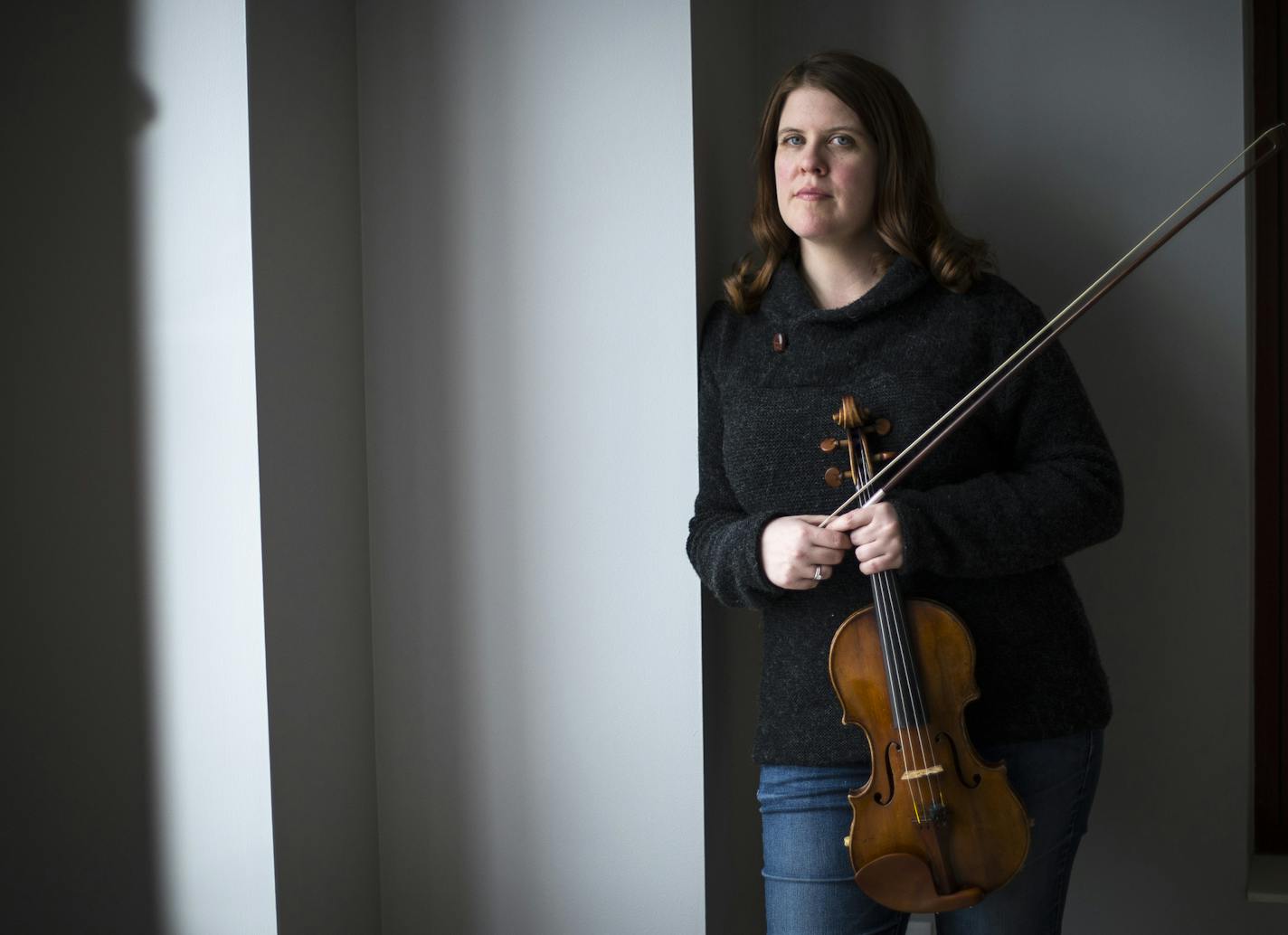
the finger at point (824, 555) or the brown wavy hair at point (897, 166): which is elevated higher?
the brown wavy hair at point (897, 166)

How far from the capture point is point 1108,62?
72.6 inches

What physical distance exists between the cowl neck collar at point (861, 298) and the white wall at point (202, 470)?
71 cm

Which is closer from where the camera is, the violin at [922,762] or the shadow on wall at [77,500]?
the violin at [922,762]

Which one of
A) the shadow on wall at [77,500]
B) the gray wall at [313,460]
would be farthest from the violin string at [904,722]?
the shadow on wall at [77,500]

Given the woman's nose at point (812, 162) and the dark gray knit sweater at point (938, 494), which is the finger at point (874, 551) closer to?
the dark gray knit sweater at point (938, 494)

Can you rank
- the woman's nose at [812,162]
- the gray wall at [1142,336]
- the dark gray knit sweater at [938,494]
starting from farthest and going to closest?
the gray wall at [1142,336] < the woman's nose at [812,162] < the dark gray knit sweater at [938,494]

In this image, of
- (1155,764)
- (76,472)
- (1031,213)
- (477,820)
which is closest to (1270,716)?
(1155,764)

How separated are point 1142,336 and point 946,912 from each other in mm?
975

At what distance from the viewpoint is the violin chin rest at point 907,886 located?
1.29 metres

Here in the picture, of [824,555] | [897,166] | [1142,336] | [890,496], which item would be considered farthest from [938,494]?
[1142,336]

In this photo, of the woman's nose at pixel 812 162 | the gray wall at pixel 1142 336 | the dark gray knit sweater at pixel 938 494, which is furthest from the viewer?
the gray wall at pixel 1142 336

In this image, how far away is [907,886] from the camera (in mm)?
1304

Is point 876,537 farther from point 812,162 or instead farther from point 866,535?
point 812,162

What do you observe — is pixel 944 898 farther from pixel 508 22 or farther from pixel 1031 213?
pixel 508 22
